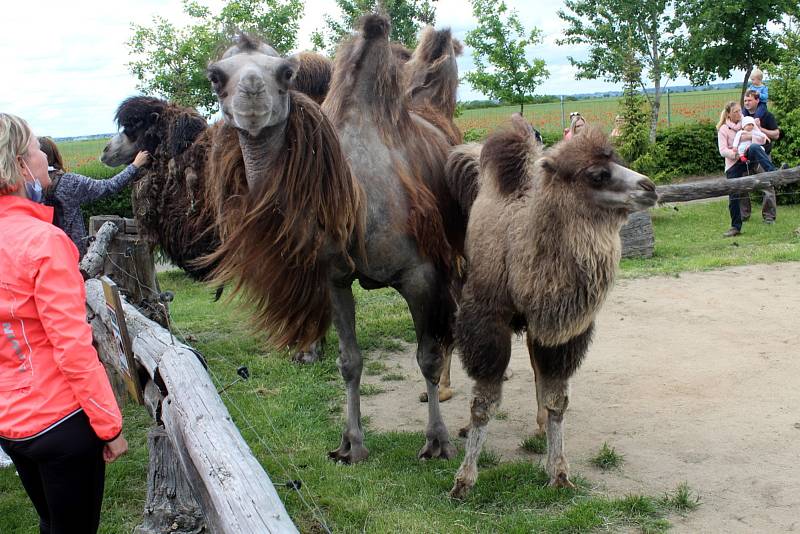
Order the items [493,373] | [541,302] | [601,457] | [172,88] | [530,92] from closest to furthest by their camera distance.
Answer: [541,302]
[493,373]
[601,457]
[172,88]
[530,92]

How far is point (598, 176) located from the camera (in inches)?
134

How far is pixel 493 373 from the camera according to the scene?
3807mm

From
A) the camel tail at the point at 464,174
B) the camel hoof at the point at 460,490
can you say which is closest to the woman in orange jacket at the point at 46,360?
the camel hoof at the point at 460,490

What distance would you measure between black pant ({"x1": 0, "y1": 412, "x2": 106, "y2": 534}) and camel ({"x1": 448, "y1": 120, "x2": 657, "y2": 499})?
193cm

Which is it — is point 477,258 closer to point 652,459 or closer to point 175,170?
point 652,459

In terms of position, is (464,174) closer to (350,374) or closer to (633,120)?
(350,374)

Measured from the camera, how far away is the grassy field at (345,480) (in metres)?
3.57

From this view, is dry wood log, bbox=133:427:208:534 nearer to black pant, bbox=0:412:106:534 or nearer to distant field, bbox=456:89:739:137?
black pant, bbox=0:412:106:534

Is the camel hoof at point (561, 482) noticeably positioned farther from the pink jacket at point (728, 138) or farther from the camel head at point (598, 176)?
the pink jacket at point (728, 138)

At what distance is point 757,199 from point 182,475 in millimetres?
13079

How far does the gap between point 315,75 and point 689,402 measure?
138 inches

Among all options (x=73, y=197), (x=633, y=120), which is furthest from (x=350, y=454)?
(x=633, y=120)

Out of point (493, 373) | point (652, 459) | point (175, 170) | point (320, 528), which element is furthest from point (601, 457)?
point (175, 170)

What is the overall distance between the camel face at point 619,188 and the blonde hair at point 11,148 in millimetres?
2399
